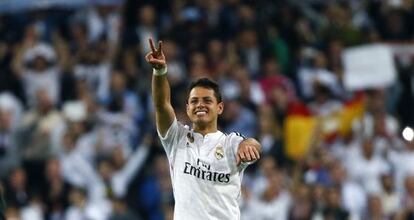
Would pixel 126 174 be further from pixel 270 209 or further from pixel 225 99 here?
pixel 270 209

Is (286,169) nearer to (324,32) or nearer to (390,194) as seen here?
(390,194)

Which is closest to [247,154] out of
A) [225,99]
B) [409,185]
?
[409,185]

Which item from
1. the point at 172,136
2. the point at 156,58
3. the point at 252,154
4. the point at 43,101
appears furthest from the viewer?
the point at 43,101

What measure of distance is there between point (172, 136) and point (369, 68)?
8.47 m

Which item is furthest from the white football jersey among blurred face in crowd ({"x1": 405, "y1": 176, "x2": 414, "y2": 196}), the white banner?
the white banner

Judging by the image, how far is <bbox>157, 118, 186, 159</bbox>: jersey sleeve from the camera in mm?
9664

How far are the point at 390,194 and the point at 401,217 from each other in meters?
0.62

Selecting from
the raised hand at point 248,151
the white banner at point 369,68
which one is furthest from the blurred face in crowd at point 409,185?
the raised hand at point 248,151

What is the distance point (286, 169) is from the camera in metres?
16.8

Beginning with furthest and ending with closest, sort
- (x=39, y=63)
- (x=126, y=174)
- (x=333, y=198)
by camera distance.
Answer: (x=39, y=63)
(x=126, y=174)
(x=333, y=198)

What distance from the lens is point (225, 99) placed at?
1730cm

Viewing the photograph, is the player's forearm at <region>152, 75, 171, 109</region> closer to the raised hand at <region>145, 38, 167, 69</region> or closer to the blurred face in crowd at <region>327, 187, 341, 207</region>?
the raised hand at <region>145, 38, 167, 69</region>

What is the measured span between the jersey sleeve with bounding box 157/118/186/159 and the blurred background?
20.2 ft

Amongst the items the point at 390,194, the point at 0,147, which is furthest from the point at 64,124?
the point at 390,194
